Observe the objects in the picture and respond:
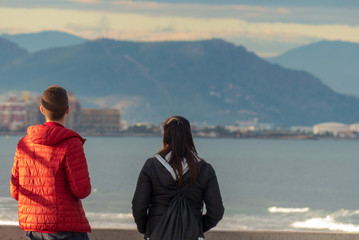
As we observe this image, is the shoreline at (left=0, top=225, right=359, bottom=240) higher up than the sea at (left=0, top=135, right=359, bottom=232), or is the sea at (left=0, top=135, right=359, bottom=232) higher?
the shoreline at (left=0, top=225, right=359, bottom=240)

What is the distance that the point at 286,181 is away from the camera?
74.6 metres

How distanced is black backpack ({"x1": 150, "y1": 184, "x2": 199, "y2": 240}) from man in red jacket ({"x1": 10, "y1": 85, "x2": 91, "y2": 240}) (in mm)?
421

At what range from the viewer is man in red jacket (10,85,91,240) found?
3623mm

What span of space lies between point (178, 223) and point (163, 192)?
0.18 m

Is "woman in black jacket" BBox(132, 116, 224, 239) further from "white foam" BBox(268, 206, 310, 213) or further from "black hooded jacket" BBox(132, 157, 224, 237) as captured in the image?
"white foam" BBox(268, 206, 310, 213)

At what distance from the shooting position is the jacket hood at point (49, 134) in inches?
142

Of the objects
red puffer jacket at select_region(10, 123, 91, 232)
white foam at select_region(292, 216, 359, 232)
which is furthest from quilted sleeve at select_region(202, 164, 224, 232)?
white foam at select_region(292, 216, 359, 232)

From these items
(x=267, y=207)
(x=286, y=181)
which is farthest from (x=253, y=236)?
(x=286, y=181)

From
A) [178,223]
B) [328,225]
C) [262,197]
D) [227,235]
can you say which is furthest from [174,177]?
[262,197]

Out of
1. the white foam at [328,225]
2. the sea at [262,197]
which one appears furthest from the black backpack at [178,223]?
the white foam at [328,225]

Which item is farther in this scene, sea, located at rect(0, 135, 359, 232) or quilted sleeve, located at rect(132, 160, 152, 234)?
sea, located at rect(0, 135, 359, 232)

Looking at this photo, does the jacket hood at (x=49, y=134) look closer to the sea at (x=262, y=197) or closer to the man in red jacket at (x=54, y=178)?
the man in red jacket at (x=54, y=178)

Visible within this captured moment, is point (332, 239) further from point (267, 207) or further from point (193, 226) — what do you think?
point (267, 207)

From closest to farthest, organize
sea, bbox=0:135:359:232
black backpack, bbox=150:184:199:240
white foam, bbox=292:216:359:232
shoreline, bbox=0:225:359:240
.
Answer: black backpack, bbox=150:184:199:240, shoreline, bbox=0:225:359:240, white foam, bbox=292:216:359:232, sea, bbox=0:135:359:232
